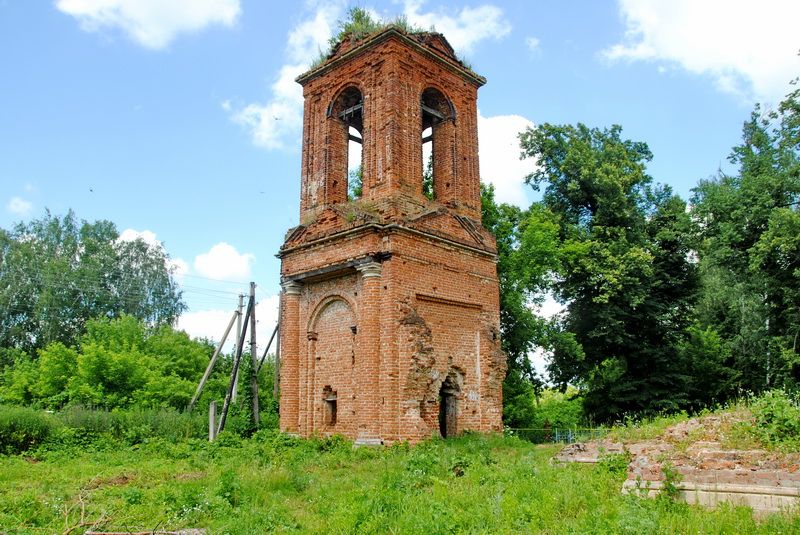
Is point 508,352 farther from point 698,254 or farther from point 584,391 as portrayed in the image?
point 698,254

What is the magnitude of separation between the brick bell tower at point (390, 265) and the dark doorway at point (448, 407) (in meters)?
0.03

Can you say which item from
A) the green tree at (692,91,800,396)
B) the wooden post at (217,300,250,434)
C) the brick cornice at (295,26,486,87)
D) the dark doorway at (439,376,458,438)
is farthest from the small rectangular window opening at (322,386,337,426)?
the green tree at (692,91,800,396)

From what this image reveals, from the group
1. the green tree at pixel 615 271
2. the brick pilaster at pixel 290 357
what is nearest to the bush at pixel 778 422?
the brick pilaster at pixel 290 357

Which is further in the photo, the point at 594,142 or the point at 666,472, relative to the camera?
the point at 594,142

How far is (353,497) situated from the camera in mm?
7473

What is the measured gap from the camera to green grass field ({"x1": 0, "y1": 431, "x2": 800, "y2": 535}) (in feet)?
19.6

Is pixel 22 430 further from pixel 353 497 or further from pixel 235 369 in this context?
pixel 353 497

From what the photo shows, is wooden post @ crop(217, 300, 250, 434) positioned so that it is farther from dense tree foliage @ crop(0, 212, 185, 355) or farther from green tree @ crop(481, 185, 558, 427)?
dense tree foliage @ crop(0, 212, 185, 355)

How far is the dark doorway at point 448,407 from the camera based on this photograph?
1350 centimetres

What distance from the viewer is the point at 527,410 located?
18.8 meters

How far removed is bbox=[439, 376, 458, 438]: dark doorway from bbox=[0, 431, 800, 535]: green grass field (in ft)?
4.04

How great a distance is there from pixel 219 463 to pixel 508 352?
391 inches

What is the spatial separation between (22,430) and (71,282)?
2111 cm

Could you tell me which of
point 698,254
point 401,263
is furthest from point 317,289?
point 698,254
